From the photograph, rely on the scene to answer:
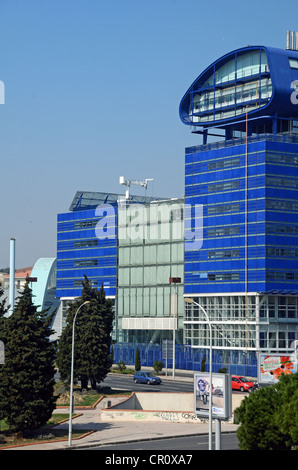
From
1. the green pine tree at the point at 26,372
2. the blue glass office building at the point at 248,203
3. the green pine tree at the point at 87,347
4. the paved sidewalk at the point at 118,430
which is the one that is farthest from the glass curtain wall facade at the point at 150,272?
the green pine tree at the point at 26,372

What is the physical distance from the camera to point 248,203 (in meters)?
125

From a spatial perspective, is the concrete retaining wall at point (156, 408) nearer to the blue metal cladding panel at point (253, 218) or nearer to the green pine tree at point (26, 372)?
the green pine tree at point (26, 372)

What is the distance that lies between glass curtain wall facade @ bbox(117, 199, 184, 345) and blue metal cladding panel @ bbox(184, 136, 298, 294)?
9584mm

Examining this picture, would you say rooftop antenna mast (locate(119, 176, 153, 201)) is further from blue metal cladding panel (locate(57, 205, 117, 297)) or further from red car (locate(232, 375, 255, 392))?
red car (locate(232, 375, 255, 392))

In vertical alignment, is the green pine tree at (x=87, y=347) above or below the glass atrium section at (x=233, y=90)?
below

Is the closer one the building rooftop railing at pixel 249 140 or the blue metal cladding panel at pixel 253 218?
the blue metal cladding panel at pixel 253 218

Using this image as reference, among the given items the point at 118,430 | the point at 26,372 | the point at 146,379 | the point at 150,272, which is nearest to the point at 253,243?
the point at 146,379

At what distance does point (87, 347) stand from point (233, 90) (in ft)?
174

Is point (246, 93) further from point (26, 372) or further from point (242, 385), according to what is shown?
point (26, 372)

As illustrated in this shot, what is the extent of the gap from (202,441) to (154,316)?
265ft

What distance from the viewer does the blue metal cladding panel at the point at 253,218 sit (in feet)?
403

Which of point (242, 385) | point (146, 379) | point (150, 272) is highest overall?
point (150, 272)

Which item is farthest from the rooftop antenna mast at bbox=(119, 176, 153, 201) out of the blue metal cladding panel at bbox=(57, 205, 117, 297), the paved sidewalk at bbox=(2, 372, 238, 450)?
the paved sidewalk at bbox=(2, 372, 238, 450)

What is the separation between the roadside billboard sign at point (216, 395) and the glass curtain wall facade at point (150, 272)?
3130 inches
